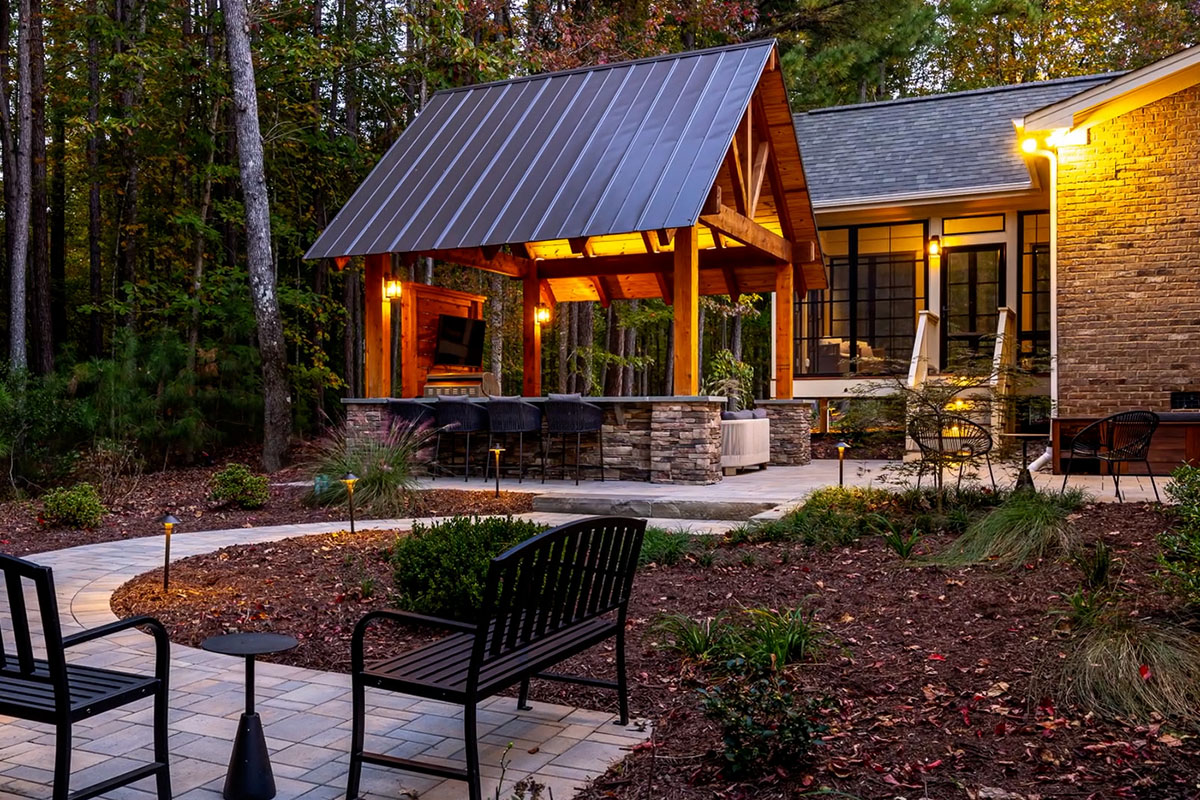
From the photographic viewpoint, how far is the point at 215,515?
955cm

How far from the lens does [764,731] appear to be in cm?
299

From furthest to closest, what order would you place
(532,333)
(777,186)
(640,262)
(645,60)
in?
1. (532,333)
2. (640,262)
3. (777,186)
4. (645,60)

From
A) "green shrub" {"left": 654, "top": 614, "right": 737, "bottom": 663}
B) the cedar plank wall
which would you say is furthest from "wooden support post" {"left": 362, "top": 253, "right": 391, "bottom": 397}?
"green shrub" {"left": 654, "top": 614, "right": 737, "bottom": 663}

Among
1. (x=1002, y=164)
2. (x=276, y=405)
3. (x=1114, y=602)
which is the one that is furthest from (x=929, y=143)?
(x=1114, y=602)

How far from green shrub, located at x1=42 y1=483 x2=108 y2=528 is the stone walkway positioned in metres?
4.67

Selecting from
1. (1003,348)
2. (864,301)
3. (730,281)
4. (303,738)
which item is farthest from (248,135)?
(303,738)

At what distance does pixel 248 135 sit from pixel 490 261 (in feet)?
12.6

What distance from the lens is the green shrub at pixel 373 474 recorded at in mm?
9336

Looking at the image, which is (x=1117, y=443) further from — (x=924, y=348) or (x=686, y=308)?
(x=924, y=348)

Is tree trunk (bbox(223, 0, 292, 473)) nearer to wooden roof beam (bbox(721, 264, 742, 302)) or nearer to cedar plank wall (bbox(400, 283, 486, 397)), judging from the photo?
cedar plank wall (bbox(400, 283, 486, 397))

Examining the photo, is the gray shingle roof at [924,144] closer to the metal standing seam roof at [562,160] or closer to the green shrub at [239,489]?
the metal standing seam roof at [562,160]

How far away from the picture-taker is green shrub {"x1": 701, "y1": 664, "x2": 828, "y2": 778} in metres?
2.99

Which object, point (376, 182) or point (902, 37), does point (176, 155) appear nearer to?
point (376, 182)

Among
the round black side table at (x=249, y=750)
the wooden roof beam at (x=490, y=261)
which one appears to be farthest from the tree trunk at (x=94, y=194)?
the round black side table at (x=249, y=750)
